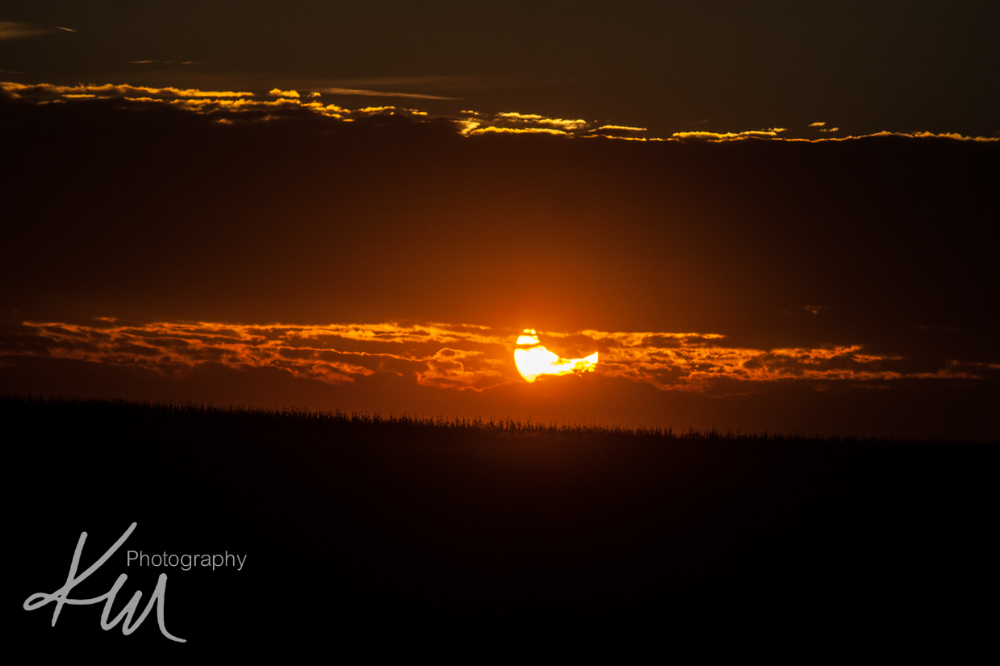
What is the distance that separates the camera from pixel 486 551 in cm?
1098

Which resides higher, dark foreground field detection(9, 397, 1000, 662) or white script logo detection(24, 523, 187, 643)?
dark foreground field detection(9, 397, 1000, 662)

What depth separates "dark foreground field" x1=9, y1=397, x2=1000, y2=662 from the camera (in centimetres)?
862

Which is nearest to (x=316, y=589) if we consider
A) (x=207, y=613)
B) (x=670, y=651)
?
(x=207, y=613)

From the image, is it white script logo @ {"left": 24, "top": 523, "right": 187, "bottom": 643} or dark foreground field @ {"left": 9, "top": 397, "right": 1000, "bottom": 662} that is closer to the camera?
white script logo @ {"left": 24, "top": 523, "right": 187, "bottom": 643}

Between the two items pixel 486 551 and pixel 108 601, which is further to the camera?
pixel 486 551

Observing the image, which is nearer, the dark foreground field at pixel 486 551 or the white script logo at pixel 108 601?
the white script logo at pixel 108 601

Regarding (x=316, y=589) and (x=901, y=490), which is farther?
(x=901, y=490)

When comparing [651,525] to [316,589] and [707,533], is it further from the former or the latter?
[316,589]

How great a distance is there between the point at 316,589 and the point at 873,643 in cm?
646

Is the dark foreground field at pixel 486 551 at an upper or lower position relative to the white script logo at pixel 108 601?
upper

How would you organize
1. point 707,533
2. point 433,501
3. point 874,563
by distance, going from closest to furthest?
point 874,563
point 707,533
point 433,501

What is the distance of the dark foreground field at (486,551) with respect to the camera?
8617 millimetres

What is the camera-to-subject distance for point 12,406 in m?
25.2

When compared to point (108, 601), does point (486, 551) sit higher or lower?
higher
